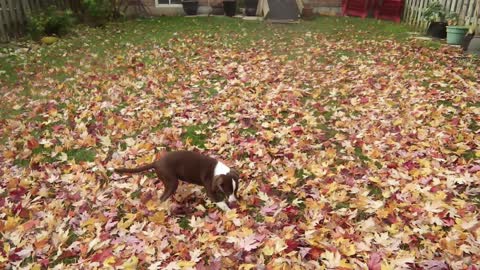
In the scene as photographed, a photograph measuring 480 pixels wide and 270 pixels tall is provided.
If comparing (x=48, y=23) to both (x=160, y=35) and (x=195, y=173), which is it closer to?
(x=160, y=35)

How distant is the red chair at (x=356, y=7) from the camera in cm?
1608

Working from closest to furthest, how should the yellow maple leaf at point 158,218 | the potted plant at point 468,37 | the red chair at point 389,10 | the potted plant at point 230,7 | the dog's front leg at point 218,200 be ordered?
the yellow maple leaf at point 158,218 < the dog's front leg at point 218,200 < the potted plant at point 468,37 < the red chair at point 389,10 < the potted plant at point 230,7

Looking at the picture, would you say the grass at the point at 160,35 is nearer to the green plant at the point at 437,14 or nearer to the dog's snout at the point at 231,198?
the green plant at the point at 437,14

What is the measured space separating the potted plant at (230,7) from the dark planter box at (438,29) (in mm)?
7982

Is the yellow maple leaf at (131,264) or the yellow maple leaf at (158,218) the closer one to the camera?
the yellow maple leaf at (131,264)

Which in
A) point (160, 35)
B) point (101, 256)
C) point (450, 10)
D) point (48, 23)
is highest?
point (450, 10)

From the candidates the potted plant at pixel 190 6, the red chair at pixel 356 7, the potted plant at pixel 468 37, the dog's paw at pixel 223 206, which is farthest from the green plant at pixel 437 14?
the dog's paw at pixel 223 206

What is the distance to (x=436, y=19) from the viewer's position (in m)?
11.2

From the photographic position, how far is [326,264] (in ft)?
10.0

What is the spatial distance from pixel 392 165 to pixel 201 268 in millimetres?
2603

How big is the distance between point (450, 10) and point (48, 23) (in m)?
11.6

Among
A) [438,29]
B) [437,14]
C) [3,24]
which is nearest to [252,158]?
[438,29]

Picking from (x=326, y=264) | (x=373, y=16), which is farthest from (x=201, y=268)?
(x=373, y=16)

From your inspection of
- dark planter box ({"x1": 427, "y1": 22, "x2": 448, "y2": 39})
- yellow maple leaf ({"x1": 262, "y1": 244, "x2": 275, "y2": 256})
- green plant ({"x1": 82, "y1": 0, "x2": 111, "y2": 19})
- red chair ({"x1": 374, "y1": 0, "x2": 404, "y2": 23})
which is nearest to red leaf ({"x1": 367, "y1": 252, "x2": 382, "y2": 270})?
yellow maple leaf ({"x1": 262, "y1": 244, "x2": 275, "y2": 256})
